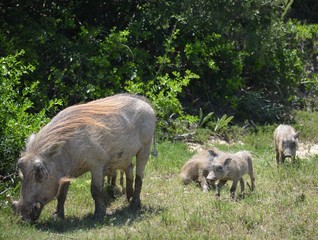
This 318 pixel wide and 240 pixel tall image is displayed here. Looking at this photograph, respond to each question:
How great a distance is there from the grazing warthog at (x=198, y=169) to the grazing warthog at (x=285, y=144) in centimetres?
132

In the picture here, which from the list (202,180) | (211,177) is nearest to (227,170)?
(211,177)

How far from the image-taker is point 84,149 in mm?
7785

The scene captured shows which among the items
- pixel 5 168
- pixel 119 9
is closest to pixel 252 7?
pixel 119 9

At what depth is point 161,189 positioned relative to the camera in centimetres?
Result: 938

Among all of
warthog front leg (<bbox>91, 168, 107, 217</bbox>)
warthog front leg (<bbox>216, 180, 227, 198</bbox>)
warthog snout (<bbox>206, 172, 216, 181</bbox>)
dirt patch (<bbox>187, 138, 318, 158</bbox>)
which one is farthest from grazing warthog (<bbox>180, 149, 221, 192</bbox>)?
warthog front leg (<bbox>91, 168, 107, 217</bbox>)

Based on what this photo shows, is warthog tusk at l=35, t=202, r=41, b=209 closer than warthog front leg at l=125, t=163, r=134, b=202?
Yes

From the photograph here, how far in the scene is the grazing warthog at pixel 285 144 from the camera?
10555mm

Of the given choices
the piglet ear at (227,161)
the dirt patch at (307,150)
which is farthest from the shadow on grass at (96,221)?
the dirt patch at (307,150)

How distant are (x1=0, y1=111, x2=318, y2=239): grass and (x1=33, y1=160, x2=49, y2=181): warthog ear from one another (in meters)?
0.49

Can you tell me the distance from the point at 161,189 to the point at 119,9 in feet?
17.5

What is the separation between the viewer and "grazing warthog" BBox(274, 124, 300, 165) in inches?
416

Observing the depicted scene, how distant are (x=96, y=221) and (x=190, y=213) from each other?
103cm

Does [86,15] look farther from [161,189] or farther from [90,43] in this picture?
[161,189]

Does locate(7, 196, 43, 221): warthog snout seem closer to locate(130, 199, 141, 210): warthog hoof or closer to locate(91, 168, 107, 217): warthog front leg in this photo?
locate(91, 168, 107, 217): warthog front leg
